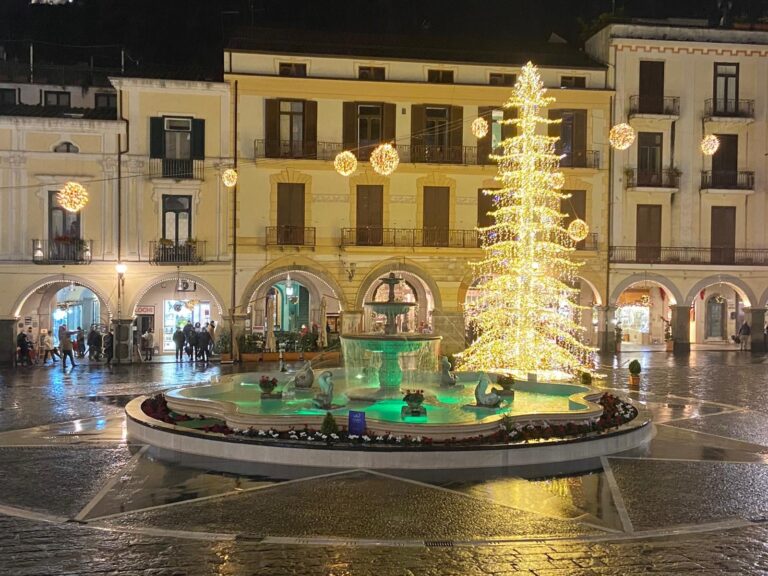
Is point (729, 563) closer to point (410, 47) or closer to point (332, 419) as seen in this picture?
point (332, 419)

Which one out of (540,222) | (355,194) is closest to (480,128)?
(540,222)

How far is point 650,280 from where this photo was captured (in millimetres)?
35750

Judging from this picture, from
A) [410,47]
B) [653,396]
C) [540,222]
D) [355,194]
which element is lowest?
[653,396]

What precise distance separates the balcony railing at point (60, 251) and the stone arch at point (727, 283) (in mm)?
27683

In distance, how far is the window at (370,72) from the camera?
3334 centimetres

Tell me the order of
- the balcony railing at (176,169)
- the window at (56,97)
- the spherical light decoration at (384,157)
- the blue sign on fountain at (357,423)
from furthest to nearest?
the window at (56,97) → the balcony railing at (176,169) → the spherical light decoration at (384,157) → the blue sign on fountain at (357,423)

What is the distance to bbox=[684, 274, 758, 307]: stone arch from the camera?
36.3m

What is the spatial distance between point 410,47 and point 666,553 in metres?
30.6

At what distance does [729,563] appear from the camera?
8.08 meters

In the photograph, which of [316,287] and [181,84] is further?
[316,287]

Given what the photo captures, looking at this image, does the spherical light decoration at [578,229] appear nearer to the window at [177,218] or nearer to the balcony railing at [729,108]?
the balcony railing at [729,108]

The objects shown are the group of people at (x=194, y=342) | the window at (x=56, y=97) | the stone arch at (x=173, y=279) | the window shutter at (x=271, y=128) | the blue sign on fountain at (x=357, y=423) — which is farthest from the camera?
the window at (x=56, y=97)

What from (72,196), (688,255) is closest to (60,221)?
(72,196)

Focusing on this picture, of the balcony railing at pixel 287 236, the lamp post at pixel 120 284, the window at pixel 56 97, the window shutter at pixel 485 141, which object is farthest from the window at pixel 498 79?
the window at pixel 56 97
